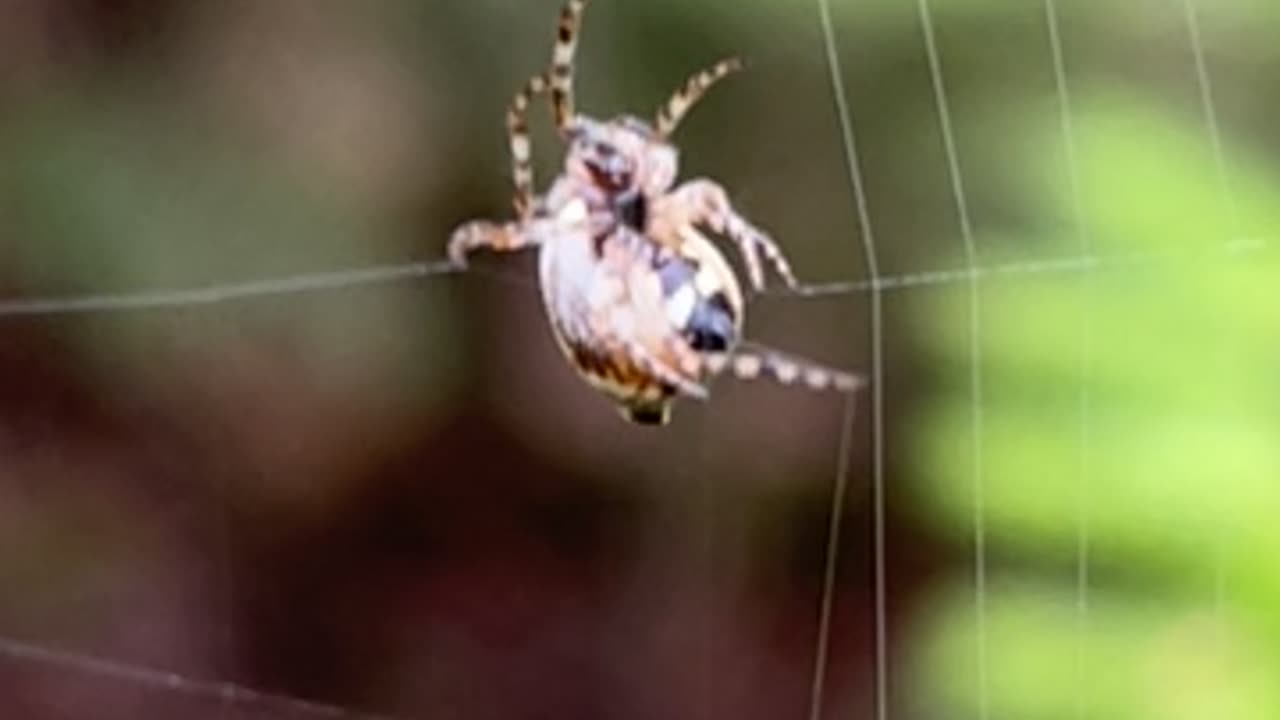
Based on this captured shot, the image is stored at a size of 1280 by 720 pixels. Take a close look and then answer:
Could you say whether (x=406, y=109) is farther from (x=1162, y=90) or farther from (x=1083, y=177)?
(x=1083, y=177)

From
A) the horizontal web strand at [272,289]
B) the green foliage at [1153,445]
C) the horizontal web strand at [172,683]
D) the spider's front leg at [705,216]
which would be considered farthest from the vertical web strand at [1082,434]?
the horizontal web strand at [172,683]

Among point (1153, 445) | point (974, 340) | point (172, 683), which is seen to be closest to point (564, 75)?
point (974, 340)

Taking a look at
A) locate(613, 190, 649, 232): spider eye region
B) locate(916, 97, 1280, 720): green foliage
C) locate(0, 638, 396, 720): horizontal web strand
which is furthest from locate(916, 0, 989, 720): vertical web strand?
locate(0, 638, 396, 720): horizontal web strand

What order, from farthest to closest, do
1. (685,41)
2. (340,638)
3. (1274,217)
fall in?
(340,638), (685,41), (1274,217)

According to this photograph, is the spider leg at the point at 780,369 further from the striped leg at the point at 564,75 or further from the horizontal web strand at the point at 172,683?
the horizontal web strand at the point at 172,683

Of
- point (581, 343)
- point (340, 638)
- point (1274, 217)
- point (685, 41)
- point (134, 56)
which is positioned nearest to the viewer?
point (1274, 217)

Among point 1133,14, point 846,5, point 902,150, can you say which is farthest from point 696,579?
point 846,5

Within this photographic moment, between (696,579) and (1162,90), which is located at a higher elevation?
(1162,90)
